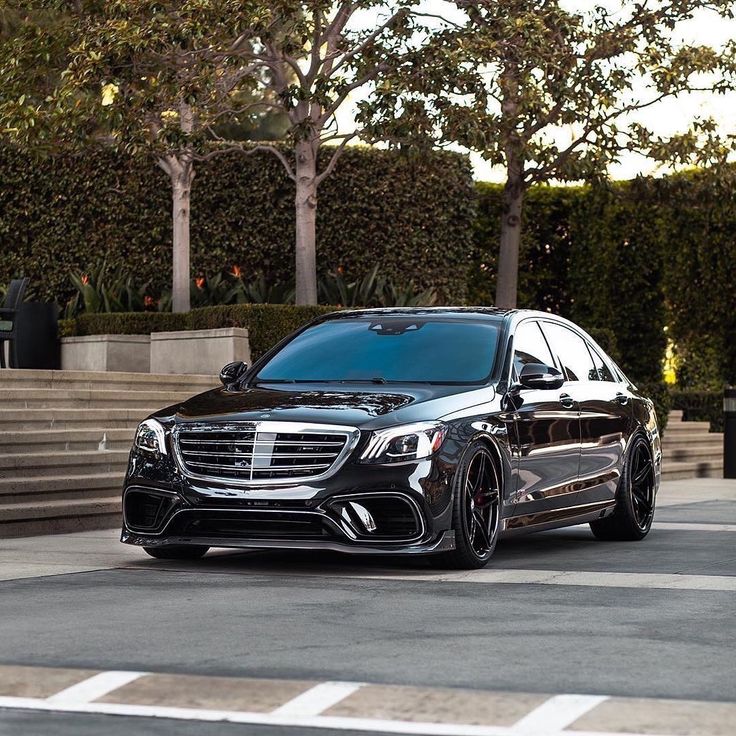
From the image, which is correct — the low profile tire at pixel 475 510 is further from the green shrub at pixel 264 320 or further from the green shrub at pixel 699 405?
the green shrub at pixel 699 405

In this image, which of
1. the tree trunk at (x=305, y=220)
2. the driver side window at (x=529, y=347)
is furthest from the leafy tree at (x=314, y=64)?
the driver side window at (x=529, y=347)

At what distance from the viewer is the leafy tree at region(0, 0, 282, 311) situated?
59.6 ft

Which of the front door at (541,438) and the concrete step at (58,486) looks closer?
the front door at (541,438)

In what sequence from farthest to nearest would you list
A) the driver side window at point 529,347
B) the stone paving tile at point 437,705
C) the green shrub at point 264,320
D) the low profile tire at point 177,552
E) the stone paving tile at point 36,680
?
1. the green shrub at point 264,320
2. the driver side window at point 529,347
3. the low profile tire at point 177,552
4. the stone paving tile at point 36,680
5. the stone paving tile at point 437,705

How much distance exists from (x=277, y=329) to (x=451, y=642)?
13.6 meters

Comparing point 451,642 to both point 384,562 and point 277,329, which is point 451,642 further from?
point 277,329

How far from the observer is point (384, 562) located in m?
9.67

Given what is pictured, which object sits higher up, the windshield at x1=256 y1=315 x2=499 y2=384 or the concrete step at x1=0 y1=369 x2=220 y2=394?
the windshield at x1=256 y1=315 x2=499 y2=384

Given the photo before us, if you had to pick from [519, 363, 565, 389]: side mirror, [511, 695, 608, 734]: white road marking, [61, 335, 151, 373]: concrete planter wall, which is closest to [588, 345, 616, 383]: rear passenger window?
[519, 363, 565, 389]: side mirror

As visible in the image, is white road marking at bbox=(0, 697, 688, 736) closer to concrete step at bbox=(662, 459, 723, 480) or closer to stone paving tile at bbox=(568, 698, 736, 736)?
stone paving tile at bbox=(568, 698, 736, 736)

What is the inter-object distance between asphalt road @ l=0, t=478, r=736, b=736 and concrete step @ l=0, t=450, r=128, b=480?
2.05m

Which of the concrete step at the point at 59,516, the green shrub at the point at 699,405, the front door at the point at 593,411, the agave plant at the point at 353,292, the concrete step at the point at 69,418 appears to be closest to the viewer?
the front door at the point at 593,411

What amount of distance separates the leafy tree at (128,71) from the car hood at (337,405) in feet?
30.1

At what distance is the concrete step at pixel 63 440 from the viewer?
1305 centimetres
